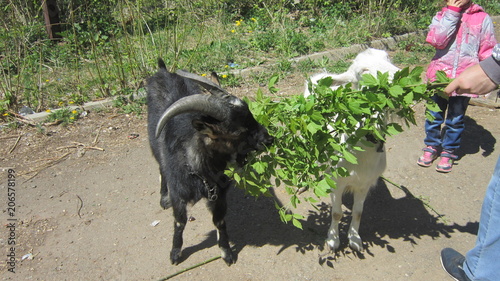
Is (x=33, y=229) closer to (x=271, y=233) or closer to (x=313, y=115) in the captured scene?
(x=271, y=233)

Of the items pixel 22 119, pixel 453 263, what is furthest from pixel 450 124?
pixel 22 119

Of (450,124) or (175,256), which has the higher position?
(450,124)

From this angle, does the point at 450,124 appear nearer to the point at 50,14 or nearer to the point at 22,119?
the point at 22,119

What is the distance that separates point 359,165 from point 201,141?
120 cm

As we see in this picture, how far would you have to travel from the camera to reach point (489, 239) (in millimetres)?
2482

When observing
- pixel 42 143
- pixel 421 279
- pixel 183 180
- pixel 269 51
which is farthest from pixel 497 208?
pixel 269 51

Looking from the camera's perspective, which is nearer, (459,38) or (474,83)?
(474,83)

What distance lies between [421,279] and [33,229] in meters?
3.35

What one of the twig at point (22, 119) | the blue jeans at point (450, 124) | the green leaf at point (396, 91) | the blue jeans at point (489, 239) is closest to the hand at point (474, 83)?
the green leaf at point (396, 91)

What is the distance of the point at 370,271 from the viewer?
3.25 metres

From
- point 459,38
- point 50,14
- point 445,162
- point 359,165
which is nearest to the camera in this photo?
point 359,165

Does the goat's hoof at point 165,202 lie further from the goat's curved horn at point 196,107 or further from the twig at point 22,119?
the twig at point 22,119

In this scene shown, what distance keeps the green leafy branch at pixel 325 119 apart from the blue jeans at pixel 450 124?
1872 millimetres

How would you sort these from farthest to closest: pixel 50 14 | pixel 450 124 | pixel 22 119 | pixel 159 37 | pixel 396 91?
pixel 50 14, pixel 159 37, pixel 22 119, pixel 450 124, pixel 396 91
